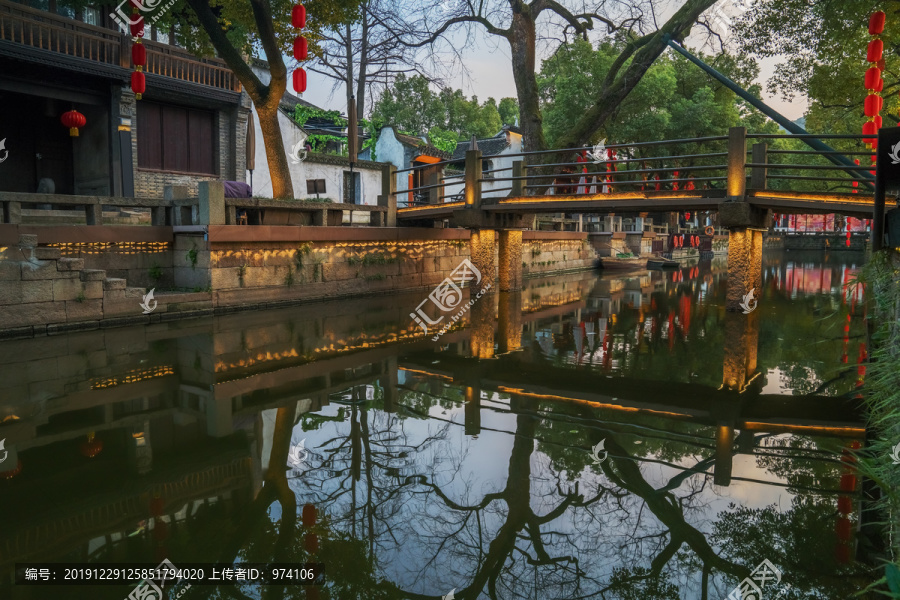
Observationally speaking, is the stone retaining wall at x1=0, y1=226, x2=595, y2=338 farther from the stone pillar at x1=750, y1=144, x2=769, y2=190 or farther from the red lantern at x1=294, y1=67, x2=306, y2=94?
the stone pillar at x1=750, y1=144, x2=769, y2=190

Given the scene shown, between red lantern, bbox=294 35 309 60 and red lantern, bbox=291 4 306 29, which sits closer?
red lantern, bbox=291 4 306 29

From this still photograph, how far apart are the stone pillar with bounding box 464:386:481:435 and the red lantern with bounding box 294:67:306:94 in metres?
6.89

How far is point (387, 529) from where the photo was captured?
323cm

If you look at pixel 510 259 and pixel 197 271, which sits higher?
pixel 510 259

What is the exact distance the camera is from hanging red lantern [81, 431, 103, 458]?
4160 mm

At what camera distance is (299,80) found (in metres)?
10.6

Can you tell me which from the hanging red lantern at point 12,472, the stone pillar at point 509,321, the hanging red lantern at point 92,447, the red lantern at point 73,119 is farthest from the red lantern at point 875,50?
the red lantern at point 73,119

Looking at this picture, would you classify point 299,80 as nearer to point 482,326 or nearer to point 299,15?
point 299,15

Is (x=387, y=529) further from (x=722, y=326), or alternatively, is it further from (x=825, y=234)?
(x=825, y=234)

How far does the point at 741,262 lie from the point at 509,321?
398 cm

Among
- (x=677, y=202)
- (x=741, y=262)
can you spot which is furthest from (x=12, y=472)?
(x=741, y=262)

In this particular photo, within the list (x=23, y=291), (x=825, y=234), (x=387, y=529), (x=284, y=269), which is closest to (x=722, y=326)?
(x=284, y=269)

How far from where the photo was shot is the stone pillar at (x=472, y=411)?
4.79 metres

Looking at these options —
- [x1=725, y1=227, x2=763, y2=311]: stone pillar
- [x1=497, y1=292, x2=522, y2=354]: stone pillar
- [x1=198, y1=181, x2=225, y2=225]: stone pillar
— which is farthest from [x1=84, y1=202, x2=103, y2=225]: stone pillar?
[x1=725, y1=227, x2=763, y2=311]: stone pillar
